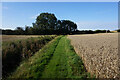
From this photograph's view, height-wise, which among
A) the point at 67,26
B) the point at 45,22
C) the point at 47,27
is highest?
the point at 45,22

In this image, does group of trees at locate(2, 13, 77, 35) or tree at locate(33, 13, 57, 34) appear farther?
tree at locate(33, 13, 57, 34)

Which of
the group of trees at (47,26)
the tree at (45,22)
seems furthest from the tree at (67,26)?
the tree at (45,22)

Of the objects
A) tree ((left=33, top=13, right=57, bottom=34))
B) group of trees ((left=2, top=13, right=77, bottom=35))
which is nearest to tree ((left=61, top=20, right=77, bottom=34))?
group of trees ((left=2, top=13, right=77, bottom=35))

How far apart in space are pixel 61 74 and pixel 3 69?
14.8 feet

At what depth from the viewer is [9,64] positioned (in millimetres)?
9281

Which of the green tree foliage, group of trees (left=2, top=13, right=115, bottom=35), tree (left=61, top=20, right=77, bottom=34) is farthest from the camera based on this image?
tree (left=61, top=20, right=77, bottom=34)

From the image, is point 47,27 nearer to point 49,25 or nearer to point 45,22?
point 49,25

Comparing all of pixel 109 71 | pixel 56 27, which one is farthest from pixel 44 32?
pixel 109 71

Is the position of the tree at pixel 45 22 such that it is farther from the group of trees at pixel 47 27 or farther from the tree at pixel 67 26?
the tree at pixel 67 26

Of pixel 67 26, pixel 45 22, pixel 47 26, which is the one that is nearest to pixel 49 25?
pixel 47 26

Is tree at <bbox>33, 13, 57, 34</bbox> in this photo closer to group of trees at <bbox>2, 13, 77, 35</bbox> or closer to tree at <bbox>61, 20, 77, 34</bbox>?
group of trees at <bbox>2, 13, 77, 35</bbox>

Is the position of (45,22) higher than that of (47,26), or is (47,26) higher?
(45,22)

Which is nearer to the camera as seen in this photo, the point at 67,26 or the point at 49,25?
the point at 49,25

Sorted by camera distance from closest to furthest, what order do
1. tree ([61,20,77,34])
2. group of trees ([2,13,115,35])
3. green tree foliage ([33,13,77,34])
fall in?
1. group of trees ([2,13,115,35])
2. green tree foliage ([33,13,77,34])
3. tree ([61,20,77,34])
